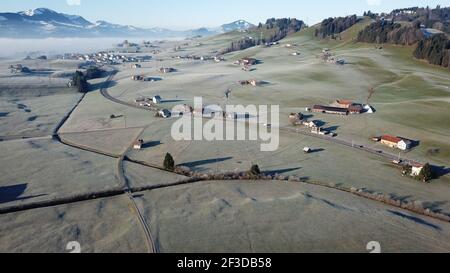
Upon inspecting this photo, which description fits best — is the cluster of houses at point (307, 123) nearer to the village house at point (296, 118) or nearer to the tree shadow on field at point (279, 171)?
the village house at point (296, 118)

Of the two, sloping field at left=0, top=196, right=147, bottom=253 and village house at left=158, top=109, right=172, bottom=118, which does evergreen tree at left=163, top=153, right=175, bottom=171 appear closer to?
sloping field at left=0, top=196, right=147, bottom=253

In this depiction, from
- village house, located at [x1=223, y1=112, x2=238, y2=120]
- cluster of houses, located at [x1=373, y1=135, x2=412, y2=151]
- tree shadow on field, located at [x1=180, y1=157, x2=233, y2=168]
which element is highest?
village house, located at [x1=223, y1=112, x2=238, y2=120]

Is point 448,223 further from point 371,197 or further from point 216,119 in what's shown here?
point 216,119

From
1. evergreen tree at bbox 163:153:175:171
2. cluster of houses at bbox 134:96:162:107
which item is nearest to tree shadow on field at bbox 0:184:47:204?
evergreen tree at bbox 163:153:175:171

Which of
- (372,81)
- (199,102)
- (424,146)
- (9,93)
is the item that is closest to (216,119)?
(199,102)

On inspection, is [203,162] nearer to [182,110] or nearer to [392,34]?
[182,110]

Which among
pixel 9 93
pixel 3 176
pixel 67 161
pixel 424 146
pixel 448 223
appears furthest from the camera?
pixel 9 93

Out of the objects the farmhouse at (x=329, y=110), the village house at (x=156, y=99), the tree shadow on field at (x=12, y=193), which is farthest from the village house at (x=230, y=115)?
the tree shadow on field at (x=12, y=193)

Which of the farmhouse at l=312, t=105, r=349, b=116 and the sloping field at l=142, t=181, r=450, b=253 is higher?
Result: the farmhouse at l=312, t=105, r=349, b=116
